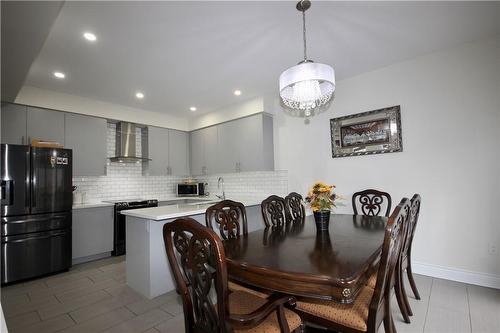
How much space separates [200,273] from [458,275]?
9.96 feet

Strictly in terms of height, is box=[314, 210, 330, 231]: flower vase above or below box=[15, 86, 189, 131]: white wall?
below

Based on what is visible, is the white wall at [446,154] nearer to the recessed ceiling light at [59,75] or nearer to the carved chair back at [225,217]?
the carved chair back at [225,217]

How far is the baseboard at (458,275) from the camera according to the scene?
8.12 feet

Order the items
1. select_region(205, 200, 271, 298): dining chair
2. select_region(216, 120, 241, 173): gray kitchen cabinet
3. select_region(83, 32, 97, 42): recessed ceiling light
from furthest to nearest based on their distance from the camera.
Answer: select_region(216, 120, 241, 173): gray kitchen cabinet, select_region(83, 32, 97, 42): recessed ceiling light, select_region(205, 200, 271, 298): dining chair

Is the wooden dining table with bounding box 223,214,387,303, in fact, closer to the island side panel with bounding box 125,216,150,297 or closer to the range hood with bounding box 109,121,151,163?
the island side panel with bounding box 125,216,150,297

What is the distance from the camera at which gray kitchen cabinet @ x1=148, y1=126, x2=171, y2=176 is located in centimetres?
473

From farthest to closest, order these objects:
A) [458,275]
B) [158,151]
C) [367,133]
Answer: [158,151], [367,133], [458,275]

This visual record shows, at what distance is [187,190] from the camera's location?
5211 millimetres

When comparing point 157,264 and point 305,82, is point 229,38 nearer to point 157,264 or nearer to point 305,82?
point 305,82

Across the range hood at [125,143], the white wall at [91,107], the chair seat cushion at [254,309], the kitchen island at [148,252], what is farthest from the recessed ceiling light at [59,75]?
the chair seat cushion at [254,309]

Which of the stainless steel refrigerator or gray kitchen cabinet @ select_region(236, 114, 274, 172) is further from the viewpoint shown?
gray kitchen cabinet @ select_region(236, 114, 274, 172)

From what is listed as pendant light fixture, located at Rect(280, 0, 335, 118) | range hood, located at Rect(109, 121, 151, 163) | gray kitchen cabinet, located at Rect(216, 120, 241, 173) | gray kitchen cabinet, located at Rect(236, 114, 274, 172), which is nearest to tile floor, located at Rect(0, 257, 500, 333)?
pendant light fixture, located at Rect(280, 0, 335, 118)

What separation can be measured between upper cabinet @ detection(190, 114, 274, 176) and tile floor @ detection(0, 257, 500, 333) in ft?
7.71

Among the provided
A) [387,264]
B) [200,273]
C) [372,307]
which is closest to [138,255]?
[200,273]
